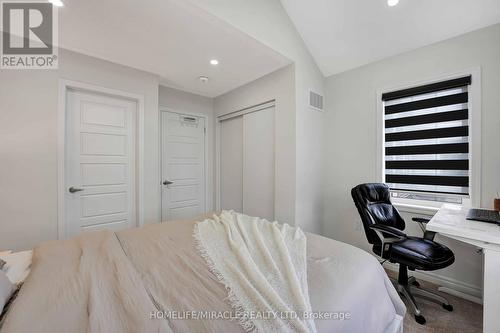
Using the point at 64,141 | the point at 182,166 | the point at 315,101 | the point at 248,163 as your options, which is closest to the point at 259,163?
the point at 248,163

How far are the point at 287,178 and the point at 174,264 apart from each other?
1790 mm

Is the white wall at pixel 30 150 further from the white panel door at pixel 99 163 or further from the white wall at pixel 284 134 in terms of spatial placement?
the white wall at pixel 284 134

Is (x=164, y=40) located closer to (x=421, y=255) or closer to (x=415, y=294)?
(x=421, y=255)

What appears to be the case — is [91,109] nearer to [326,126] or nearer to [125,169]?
[125,169]

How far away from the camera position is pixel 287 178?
8.71 ft

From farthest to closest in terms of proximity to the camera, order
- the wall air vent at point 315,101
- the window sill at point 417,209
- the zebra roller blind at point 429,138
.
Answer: the wall air vent at point 315,101 → the window sill at point 417,209 → the zebra roller blind at point 429,138

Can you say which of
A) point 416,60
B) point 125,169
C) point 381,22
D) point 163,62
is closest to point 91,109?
point 125,169

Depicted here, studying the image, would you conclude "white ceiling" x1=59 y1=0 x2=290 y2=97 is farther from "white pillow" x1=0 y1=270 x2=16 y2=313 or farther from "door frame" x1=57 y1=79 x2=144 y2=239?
"white pillow" x1=0 y1=270 x2=16 y2=313

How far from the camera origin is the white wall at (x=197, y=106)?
3.38 metres

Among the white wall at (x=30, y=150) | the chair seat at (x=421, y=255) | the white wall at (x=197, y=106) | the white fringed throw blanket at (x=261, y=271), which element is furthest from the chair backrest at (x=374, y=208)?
the white wall at (x=30, y=150)

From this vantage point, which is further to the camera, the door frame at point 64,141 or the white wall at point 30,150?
the door frame at point 64,141

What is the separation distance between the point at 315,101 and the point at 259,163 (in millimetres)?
1182

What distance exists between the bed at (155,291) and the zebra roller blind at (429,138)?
1.65m

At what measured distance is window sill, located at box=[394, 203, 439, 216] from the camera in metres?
2.21
